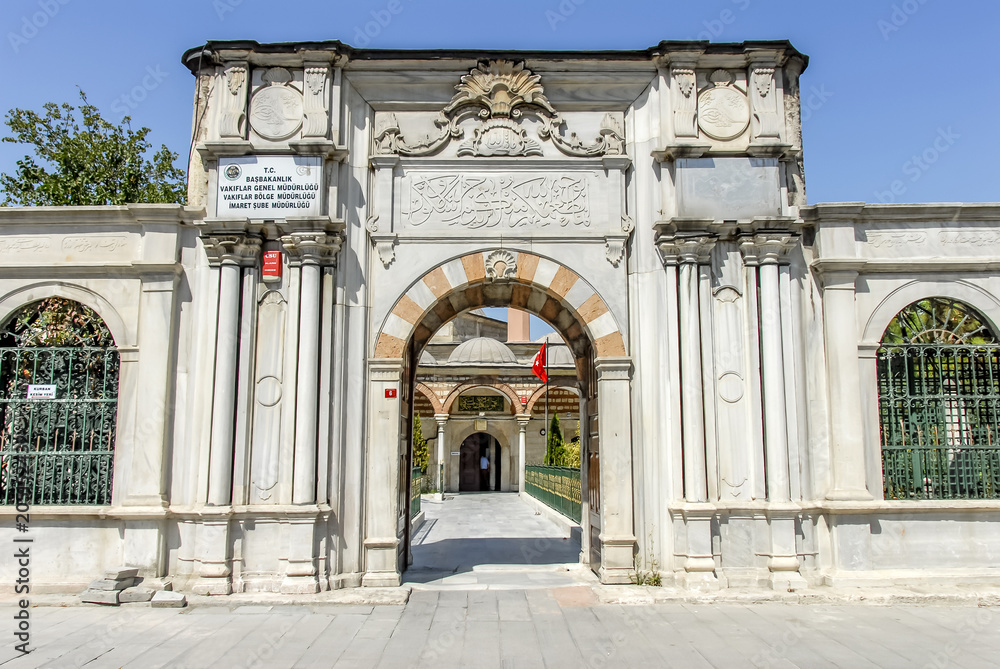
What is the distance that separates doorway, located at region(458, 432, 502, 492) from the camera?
3453 centimetres

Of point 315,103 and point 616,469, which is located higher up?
point 315,103

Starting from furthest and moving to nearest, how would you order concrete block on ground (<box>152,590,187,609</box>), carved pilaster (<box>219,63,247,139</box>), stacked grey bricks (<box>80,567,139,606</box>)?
carved pilaster (<box>219,63,247,139</box>)
stacked grey bricks (<box>80,567,139,606</box>)
concrete block on ground (<box>152,590,187,609</box>)

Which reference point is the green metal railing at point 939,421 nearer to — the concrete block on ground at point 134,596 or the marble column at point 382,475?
the marble column at point 382,475

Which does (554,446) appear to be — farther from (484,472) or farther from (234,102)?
(234,102)

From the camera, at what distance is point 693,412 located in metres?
8.12

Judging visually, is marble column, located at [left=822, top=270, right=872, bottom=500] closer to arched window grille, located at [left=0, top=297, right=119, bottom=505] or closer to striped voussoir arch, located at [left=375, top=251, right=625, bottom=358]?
striped voussoir arch, located at [left=375, top=251, right=625, bottom=358]

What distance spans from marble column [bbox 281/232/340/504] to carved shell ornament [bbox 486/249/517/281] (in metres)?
1.71

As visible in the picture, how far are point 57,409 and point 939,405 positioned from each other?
9857 millimetres

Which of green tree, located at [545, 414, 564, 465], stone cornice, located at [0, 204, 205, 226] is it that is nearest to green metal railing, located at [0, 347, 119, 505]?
stone cornice, located at [0, 204, 205, 226]

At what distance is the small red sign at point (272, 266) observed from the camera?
27.4 ft

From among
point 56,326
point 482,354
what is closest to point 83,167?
point 56,326

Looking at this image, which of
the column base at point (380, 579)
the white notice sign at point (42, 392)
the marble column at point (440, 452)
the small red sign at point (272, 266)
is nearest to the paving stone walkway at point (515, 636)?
the column base at point (380, 579)

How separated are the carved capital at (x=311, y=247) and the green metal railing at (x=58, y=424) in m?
2.28

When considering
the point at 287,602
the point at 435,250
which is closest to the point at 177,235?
the point at 435,250
